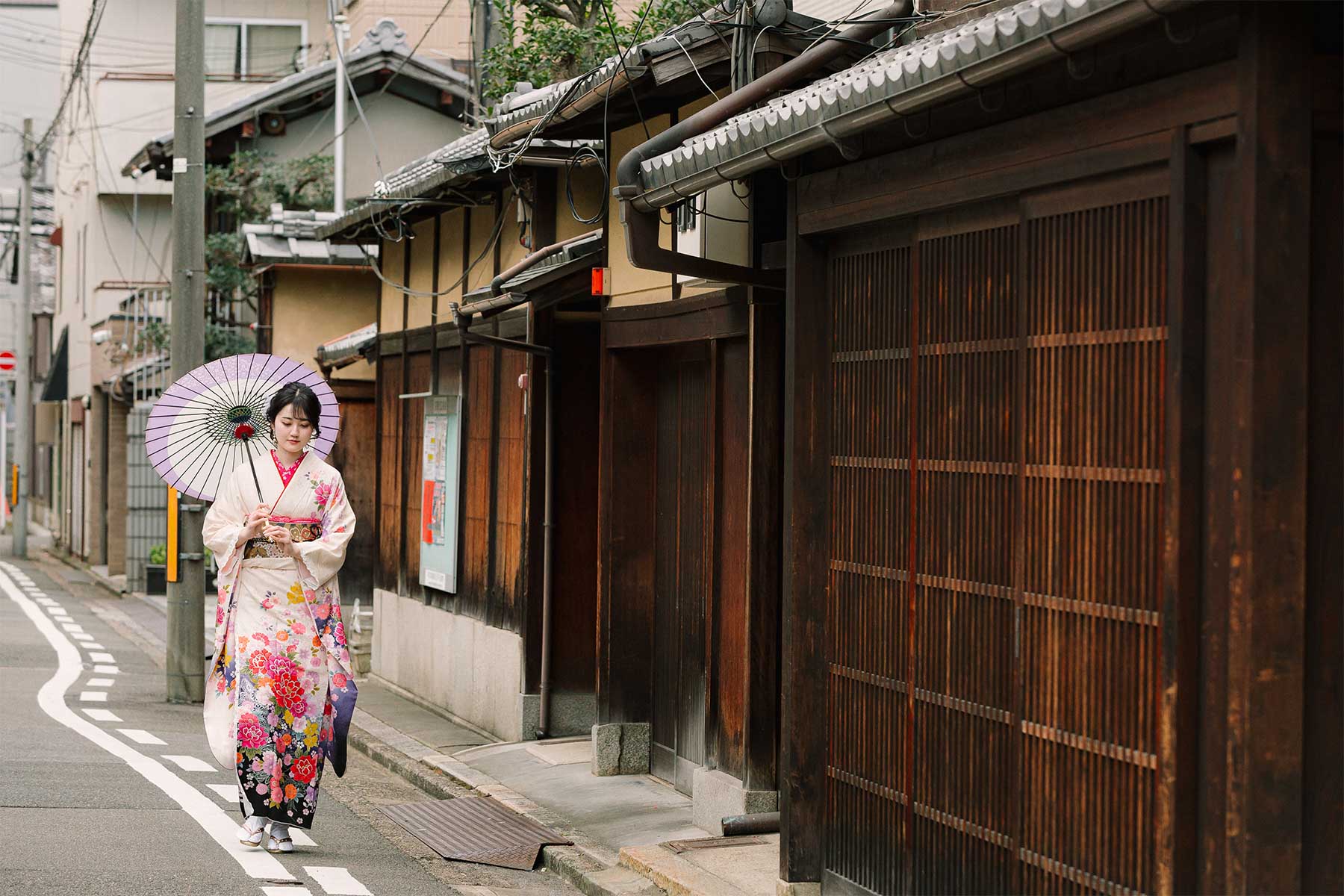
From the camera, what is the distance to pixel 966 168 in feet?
20.8

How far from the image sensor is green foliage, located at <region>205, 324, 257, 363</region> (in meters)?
26.7

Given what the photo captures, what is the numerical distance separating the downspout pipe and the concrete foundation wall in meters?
5.10

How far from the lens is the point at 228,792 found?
10.5 m

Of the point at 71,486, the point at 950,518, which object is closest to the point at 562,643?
the point at 950,518

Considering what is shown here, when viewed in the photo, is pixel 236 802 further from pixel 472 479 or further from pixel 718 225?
pixel 472 479

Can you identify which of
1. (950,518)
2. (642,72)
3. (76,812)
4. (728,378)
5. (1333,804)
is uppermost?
(642,72)

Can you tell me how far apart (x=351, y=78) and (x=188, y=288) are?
12639 mm

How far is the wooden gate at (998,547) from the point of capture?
5.44m

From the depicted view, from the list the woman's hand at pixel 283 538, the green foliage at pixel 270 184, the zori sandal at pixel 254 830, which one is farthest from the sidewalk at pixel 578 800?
the green foliage at pixel 270 184

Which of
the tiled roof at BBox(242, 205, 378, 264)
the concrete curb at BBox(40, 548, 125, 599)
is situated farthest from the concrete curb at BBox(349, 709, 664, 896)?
the concrete curb at BBox(40, 548, 125, 599)

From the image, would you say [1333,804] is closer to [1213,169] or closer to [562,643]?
[1213,169]

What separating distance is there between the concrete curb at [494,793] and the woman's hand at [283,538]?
87.6 inches

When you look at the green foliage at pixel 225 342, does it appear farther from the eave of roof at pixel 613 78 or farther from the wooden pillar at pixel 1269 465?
the wooden pillar at pixel 1269 465

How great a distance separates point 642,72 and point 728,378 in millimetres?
1901
